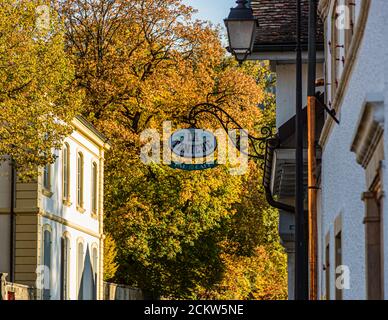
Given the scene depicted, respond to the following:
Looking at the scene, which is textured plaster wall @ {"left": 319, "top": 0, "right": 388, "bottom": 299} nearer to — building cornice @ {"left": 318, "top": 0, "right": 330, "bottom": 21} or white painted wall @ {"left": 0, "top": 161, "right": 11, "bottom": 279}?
building cornice @ {"left": 318, "top": 0, "right": 330, "bottom": 21}

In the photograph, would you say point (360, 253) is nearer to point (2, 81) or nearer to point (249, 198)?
point (2, 81)

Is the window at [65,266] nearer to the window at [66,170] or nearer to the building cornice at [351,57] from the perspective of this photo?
the window at [66,170]

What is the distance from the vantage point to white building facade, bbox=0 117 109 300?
40688 millimetres

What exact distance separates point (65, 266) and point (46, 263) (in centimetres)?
279

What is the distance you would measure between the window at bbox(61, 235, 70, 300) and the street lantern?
28.5m

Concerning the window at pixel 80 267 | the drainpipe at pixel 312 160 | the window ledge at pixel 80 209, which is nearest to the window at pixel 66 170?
the window ledge at pixel 80 209

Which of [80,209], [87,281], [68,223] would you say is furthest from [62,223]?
[87,281]

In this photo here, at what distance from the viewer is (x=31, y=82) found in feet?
101

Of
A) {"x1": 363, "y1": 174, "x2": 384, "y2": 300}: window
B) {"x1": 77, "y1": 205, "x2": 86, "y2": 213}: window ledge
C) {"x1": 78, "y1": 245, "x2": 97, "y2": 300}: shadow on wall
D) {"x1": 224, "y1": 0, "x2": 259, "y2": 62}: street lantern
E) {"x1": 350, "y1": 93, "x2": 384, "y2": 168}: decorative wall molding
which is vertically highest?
{"x1": 77, "y1": 205, "x2": 86, "y2": 213}: window ledge

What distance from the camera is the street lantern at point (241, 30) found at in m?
16.5

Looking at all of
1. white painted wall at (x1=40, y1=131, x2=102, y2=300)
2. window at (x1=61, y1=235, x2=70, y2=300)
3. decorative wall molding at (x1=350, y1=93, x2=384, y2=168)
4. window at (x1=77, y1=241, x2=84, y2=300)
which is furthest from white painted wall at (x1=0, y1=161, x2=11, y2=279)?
decorative wall molding at (x1=350, y1=93, x2=384, y2=168)
